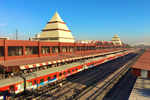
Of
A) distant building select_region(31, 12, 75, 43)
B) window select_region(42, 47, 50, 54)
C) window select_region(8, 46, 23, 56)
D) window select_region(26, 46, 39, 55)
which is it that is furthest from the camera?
distant building select_region(31, 12, 75, 43)

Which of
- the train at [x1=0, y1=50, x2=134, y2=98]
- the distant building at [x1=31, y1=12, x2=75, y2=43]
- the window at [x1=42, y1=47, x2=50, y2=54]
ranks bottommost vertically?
the train at [x1=0, y1=50, x2=134, y2=98]

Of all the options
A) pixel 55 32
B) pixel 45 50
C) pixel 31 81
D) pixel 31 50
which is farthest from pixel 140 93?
pixel 55 32

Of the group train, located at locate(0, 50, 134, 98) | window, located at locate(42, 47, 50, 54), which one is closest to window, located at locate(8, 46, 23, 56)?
window, located at locate(42, 47, 50, 54)

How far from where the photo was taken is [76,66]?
94.0 ft

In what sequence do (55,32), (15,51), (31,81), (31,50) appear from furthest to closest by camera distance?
(55,32) < (31,50) < (15,51) < (31,81)

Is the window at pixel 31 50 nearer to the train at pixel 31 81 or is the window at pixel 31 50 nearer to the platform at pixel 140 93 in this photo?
the train at pixel 31 81

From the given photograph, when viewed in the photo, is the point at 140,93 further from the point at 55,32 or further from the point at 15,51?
the point at 55,32

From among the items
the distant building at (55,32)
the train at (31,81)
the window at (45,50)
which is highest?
the distant building at (55,32)

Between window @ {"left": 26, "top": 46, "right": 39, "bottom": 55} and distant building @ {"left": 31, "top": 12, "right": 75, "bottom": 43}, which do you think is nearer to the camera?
window @ {"left": 26, "top": 46, "right": 39, "bottom": 55}

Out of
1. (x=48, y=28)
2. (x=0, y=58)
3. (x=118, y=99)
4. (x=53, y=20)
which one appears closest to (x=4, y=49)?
(x=0, y=58)

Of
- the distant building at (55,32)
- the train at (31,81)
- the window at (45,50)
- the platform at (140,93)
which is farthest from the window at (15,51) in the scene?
the platform at (140,93)

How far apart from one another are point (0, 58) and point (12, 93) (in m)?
12.4

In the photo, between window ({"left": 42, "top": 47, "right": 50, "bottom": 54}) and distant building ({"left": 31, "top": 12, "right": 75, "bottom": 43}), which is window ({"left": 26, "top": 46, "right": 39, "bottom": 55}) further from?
distant building ({"left": 31, "top": 12, "right": 75, "bottom": 43})

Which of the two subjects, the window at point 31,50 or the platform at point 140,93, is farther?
the window at point 31,50
